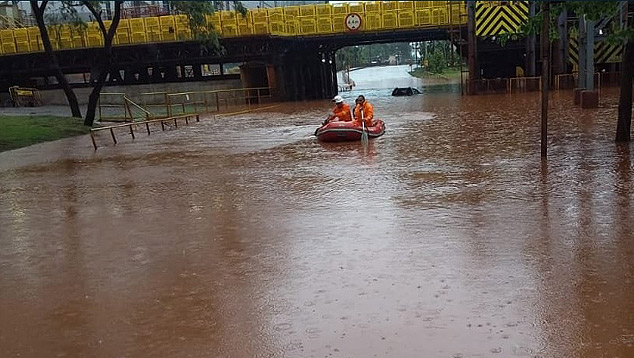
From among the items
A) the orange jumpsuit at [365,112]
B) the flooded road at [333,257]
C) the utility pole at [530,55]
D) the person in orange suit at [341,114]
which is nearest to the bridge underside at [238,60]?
the utility pole at [530,55]

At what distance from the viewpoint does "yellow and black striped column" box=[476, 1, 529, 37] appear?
30844mm

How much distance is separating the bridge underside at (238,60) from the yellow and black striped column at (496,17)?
13.6 ft

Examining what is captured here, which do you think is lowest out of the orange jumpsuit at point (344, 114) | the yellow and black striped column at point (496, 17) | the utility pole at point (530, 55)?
the orange jumpsuit at point (344, 114)

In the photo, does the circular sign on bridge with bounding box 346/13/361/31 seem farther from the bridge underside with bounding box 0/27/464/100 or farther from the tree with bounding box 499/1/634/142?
the tree with bounding box 499/1/634/142

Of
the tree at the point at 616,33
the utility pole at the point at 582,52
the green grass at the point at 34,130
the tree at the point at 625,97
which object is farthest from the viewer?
the green grass at the point at 34,130

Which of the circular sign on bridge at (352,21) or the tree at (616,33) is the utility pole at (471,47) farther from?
the tree at (616,33)

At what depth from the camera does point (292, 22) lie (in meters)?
36.3

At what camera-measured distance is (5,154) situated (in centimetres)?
1894

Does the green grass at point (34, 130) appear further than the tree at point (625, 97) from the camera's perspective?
Yes

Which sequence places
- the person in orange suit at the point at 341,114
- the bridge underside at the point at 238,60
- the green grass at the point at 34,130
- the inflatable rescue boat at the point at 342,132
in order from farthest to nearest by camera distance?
the bridge underside at the point at 238,60 < the green grass at the point at 34,130 < the person in orange suit at the point at 341,114 < the inflatable rescue boat at the point at 342,132

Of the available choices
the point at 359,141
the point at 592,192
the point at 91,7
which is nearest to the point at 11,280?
the point at 592,192

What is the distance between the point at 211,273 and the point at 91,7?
21.2 metres

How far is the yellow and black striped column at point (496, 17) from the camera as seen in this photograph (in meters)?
30.8

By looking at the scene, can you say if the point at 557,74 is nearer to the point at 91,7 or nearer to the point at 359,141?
the point at 359,141
